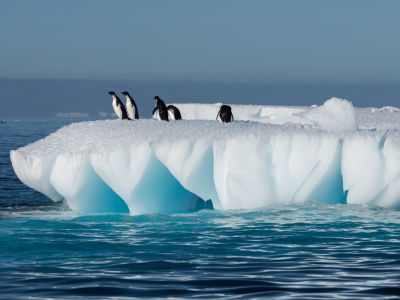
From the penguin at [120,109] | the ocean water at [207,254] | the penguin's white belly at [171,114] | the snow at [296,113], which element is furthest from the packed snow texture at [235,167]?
the penguin at [120,109]

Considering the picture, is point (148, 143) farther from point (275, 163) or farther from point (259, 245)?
point (259, 245)

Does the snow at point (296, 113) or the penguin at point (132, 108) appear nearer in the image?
the snow at point (296, 113)

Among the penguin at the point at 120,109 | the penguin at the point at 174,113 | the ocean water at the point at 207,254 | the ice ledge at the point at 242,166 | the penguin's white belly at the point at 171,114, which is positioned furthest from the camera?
the penguin at the point at 120,109

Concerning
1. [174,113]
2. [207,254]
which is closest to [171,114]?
[174,113]

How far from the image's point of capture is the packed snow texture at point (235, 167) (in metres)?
15.1

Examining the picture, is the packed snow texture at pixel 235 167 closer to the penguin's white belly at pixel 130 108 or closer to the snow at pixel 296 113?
the snow at pixel 296 113

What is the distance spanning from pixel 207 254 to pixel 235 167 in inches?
147

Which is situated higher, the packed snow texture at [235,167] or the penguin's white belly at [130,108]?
the penguin's white belly at [130,108]

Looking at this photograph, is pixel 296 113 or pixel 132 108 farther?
pixel 132 108

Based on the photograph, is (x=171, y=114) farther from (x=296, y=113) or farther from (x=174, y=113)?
(x=296, y=113)

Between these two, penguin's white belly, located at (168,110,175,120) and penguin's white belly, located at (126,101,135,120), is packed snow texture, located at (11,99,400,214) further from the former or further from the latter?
penguin's white belly, located at (126,101,135,120)

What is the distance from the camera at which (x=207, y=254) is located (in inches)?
456

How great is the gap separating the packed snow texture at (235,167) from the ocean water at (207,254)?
33cm

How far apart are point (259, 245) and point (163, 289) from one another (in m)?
3.20
